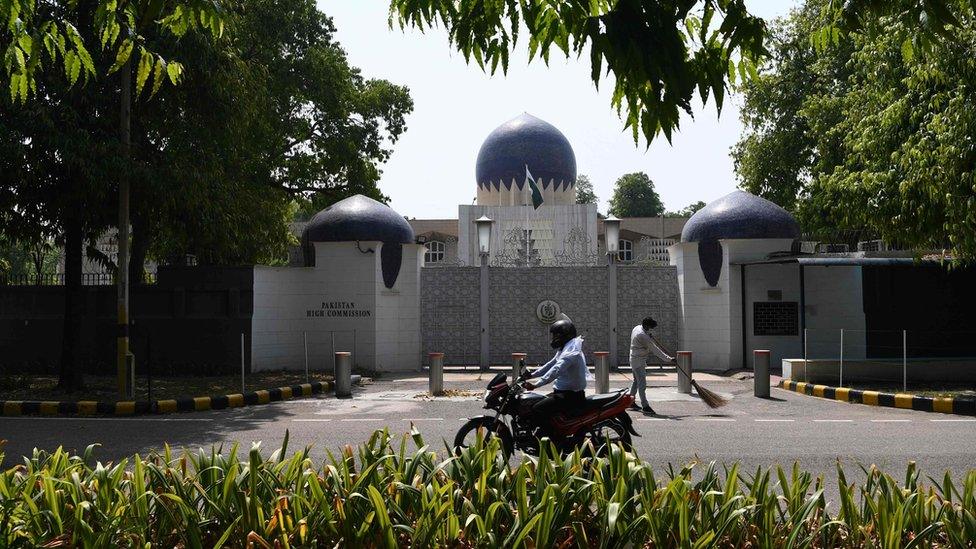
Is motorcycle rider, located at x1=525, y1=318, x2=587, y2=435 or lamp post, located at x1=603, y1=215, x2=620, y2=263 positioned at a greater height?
lamp post, located at x1=603, y1=215, x2=620, y2=263

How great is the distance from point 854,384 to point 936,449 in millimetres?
6746

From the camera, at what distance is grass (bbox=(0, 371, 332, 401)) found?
14.7m

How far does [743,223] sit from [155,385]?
12766 mm

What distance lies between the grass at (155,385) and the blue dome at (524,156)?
1466cm

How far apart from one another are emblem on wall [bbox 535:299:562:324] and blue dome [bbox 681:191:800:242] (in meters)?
3.40

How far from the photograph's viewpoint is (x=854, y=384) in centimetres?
1636

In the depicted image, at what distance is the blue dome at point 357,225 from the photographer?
65.5ft

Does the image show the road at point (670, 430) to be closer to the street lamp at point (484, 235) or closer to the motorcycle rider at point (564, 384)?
the motorcycle rider at point (564, 384)

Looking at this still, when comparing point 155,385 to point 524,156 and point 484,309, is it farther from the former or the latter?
point 524,156

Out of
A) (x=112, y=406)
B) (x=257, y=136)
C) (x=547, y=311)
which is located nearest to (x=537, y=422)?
(x=112, y=406)

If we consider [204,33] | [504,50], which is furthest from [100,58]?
[504,50]

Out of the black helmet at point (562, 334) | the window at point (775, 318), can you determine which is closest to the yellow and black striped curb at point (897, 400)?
the window at point (775, 318)

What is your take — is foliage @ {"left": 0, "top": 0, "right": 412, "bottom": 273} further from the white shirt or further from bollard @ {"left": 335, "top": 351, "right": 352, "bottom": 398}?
the white shirt

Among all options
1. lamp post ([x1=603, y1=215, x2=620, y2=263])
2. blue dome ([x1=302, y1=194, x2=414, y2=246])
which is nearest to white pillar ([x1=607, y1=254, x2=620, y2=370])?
lamp post ([x1=603, y1=215, x2=620, y2=263])
